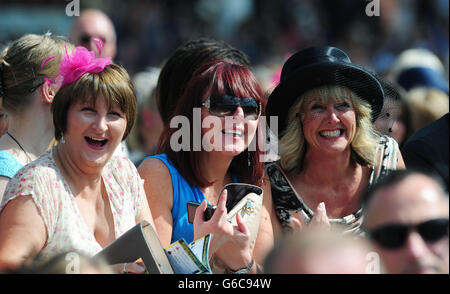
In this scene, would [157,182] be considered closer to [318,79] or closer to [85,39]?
[318,79]

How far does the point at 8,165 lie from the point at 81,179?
39 centimetres

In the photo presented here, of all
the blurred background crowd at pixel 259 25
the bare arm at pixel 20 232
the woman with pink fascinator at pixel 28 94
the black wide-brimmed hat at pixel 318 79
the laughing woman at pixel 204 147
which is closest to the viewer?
the bare arm at pixel 20 232

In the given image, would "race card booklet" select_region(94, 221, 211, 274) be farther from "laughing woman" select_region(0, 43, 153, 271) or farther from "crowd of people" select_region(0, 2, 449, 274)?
"laughing woman" select_region(0, 43, 153, 271)

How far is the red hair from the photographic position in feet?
12.3

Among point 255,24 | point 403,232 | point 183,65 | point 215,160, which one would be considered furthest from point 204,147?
point 255,24

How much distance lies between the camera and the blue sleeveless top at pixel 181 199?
146 inches

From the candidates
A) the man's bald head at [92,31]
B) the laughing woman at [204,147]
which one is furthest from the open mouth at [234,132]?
the man's bald head at [92,31]

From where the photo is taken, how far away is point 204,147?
12.6 feet

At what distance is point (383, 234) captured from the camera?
2.32 metres

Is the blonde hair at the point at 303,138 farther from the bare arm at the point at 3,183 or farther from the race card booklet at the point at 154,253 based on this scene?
the bare arm at the point at 3,183

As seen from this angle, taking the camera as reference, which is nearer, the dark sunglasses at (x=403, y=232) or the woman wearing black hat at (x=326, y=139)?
the dark sunglasses at (x=403, y=232)

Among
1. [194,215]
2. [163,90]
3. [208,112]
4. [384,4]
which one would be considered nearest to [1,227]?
[194,215]
